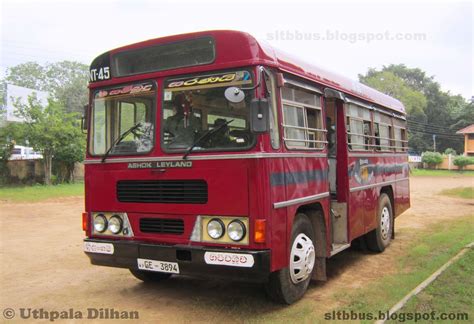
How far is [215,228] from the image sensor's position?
489cm

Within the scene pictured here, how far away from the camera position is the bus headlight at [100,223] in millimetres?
5645

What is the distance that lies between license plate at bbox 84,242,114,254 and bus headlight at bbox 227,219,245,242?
153 cm

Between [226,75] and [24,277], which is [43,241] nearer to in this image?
[24,277]

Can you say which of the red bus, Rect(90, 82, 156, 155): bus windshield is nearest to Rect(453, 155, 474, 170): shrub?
the red bus

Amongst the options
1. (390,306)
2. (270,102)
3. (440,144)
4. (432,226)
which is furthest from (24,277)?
(440,144)

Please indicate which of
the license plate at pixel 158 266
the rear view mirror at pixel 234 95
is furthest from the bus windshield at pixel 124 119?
the license plate at pixel 158 266

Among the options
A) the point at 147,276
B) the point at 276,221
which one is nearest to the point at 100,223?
the point at 147,276

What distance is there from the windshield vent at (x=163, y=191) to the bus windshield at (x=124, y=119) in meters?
0.39

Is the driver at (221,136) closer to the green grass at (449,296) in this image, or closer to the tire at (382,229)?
the green grass at (449,296)

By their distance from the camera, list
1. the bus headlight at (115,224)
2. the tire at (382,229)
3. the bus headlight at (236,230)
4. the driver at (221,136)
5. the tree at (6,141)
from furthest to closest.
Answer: the tree at (6,141) → the tire at (382,229) → the bus headlight at (115,224) → the driver at (221,136) → the bus headlight at (236,230)

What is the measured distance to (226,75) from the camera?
16.2ft

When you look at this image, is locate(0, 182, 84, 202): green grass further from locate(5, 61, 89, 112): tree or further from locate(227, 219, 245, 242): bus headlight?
locate(5, 61, 89, 112): tree

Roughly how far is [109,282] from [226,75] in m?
3.62

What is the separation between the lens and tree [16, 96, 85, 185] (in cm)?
2347
